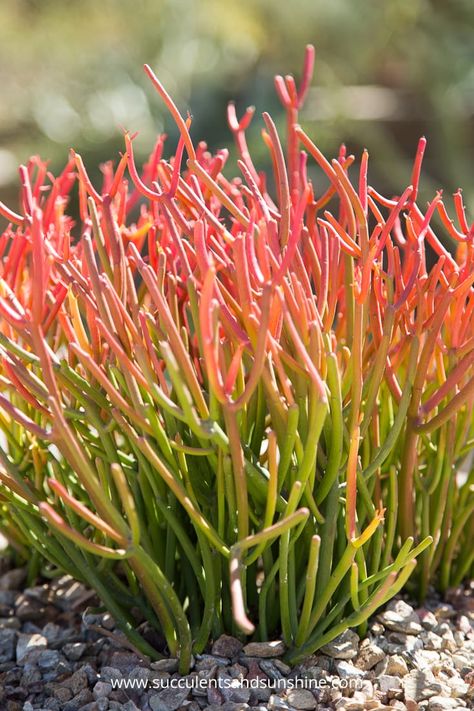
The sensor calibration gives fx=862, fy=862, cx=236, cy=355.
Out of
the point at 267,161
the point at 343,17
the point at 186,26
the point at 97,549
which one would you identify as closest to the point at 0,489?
the point at 97,549

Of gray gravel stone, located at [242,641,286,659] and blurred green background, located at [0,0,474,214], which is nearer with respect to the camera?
gray gravel stone, located at [242,641,286,659]

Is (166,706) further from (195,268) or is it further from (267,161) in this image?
(267,161)

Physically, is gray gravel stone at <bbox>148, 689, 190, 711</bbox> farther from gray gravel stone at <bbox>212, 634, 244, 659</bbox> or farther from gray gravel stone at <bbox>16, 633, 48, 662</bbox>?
gray gravel stone at <bbox>16, 633, 48, 662</bbox>

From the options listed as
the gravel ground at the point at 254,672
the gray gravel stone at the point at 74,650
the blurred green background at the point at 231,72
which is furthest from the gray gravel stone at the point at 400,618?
the blurred green background at the point at 231,72

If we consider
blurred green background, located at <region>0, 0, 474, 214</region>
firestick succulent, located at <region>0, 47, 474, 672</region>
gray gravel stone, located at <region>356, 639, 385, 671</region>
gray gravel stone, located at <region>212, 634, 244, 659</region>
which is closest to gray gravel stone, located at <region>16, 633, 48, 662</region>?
firestick succulent, located at <region>0, 47, 474, 672</region>

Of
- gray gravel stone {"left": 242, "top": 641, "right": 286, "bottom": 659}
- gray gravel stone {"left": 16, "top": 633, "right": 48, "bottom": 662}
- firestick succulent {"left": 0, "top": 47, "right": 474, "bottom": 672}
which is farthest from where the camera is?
gray gravel stone {"left": 16, "top": 633, "right": 48, "bottom": 662}
